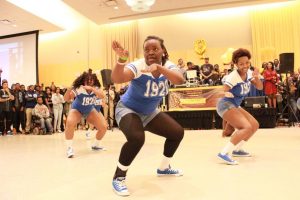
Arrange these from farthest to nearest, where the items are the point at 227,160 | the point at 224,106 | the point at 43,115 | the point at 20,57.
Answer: the point at 20,57 < the point at 43,115 < the point at 224,106 < the point at 227,160

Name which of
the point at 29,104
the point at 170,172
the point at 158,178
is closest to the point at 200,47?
the point at 29,104

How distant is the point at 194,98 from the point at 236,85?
5.14 m

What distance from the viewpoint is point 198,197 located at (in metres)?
2.42

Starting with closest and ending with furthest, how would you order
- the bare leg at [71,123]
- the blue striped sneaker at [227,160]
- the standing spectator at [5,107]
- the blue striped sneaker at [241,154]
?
the blue striped sneaker at [227,160]
the blue striped sneaker at [241,154]
the bare leg at [71,123]
the standing spectator at [5,107]

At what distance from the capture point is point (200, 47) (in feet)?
44.6

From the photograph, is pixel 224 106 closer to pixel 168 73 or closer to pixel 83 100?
pixel 168 73

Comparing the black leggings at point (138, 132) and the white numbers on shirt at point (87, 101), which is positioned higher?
the white numbers on shirt at point (87, 101)

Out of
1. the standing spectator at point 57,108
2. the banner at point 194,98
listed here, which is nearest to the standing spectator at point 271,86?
the banner at point 194,98

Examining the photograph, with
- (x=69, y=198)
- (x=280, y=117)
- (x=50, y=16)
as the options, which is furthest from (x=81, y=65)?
(x=69, y=198)

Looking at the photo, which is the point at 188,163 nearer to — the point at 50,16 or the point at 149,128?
the point at 149,128

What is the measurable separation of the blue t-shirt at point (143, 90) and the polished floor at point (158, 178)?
0.76 m

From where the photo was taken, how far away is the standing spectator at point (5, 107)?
393 inches

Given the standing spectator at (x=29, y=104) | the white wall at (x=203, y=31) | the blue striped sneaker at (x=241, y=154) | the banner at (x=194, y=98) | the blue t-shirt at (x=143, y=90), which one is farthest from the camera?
the white wall at (x=203, y=31)

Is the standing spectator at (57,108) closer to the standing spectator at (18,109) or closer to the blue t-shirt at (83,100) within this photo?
the standing spectator at (18,109)
